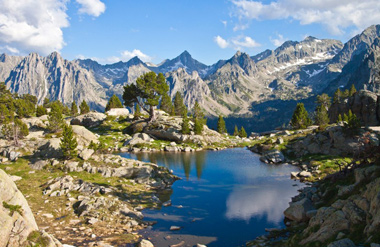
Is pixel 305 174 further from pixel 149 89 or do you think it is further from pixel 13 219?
pixel 149 89

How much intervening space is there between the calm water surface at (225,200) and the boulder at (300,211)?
164 cm

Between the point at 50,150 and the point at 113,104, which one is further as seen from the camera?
the point at 113,104

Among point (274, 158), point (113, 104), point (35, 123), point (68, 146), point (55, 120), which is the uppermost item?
point (113, 104)

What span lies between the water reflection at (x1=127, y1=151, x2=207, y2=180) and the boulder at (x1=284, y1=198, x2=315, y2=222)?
2475cm

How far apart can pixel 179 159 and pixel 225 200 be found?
3278cm

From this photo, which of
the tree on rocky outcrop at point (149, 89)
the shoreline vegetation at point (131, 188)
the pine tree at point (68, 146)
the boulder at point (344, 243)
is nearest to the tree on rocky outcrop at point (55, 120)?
the shoreline vegetation at point (131, 188)

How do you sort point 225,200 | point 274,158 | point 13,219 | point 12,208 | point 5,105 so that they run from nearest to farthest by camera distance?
point 13,219 → point 12,208 → point 225,200 → point 274,158 → point 5,105

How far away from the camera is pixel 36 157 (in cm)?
4534

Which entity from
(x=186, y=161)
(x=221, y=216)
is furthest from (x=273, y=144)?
(x=221, y=216)

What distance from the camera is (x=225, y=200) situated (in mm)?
37531

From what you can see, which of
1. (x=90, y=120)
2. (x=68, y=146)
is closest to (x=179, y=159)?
(x=68, y=146)

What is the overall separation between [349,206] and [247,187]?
2611 centimetres

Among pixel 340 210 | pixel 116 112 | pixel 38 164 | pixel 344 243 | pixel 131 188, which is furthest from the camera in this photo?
pixel 116 112

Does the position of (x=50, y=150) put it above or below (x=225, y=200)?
above
